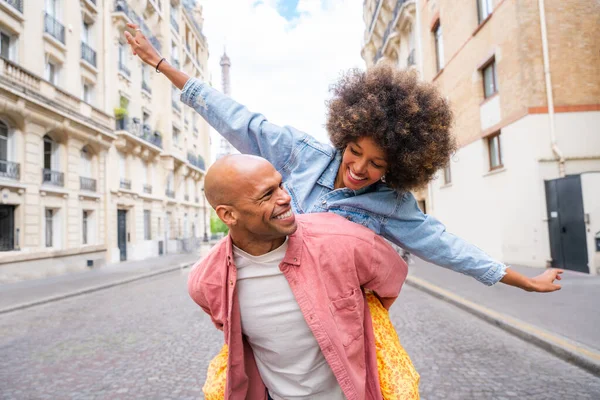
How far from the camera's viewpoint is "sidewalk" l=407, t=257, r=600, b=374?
468cm

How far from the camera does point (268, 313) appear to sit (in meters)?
1.55

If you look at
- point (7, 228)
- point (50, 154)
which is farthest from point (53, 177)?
point (7, 228)

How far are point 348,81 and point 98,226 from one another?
20.4 metres

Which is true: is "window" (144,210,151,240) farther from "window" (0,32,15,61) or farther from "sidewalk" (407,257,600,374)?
"sidewalk" (407,257,600,374)

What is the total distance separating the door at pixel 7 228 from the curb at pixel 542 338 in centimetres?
1428

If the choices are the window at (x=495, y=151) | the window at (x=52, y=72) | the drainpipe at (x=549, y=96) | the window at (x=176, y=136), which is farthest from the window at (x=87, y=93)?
the drainpipe at (x=549, y=96)

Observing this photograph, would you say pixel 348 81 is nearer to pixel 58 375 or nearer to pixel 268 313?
pixel 268 313

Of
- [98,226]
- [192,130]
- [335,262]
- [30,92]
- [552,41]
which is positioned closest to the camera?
[335,262]

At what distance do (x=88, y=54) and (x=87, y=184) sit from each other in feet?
20.7

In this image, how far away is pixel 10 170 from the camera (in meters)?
14.4

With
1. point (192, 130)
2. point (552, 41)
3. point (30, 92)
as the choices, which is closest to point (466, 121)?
point (552, 41)

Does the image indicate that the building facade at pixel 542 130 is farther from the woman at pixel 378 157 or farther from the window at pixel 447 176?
the woman at pixel 378 157

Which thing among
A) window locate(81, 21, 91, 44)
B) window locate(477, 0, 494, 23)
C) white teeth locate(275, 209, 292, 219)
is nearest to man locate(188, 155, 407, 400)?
white teeth locate(275, 209, 292, 219)

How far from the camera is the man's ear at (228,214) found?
1504 mm
